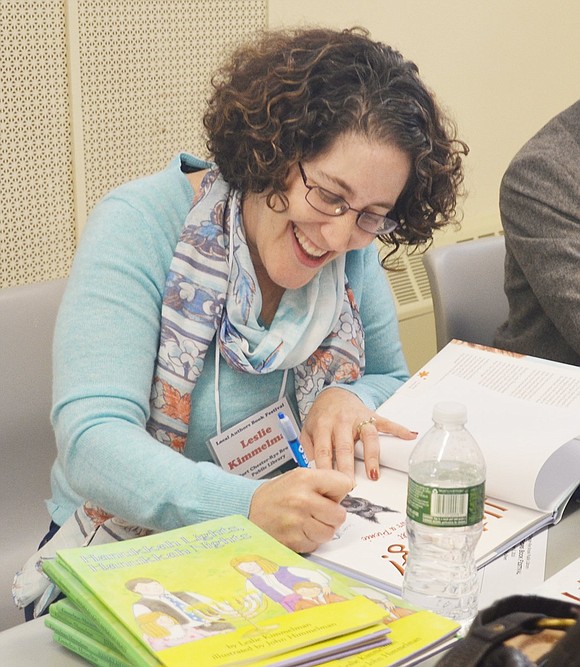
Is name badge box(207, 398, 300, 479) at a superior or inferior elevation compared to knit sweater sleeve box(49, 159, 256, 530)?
inferior

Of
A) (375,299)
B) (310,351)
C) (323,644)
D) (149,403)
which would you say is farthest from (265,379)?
(323,644)

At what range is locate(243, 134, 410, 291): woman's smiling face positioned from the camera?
4.67 feet

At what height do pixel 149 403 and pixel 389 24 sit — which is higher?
pixel 389 24

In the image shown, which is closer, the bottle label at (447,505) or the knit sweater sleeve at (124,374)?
the bottle label at (447,505)

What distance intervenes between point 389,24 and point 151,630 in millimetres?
2795

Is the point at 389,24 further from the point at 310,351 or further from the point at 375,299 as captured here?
the point at 310,351

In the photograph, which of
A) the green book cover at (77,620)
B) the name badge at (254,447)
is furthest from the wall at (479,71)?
the green book cover at (77,620)

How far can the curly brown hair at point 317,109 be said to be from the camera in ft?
4.70

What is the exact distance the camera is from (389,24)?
10.9ft

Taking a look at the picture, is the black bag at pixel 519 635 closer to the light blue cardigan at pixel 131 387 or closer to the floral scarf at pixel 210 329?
the light blue cardigan at pixel 131 387

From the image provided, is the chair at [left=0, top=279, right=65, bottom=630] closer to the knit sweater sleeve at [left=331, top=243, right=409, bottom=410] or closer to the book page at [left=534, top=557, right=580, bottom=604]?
the knit sweater sleeve at [left=331, top=243, right=409, bottom=410]

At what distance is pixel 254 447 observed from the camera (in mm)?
1529

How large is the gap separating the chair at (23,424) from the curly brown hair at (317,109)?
43cm

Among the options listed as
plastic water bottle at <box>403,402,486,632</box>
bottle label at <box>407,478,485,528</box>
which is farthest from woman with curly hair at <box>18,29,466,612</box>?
bottle label at <box>407,478,485,528</box>
